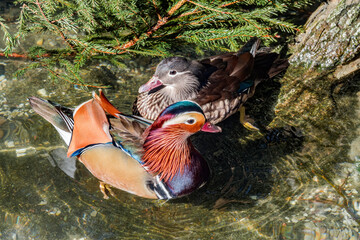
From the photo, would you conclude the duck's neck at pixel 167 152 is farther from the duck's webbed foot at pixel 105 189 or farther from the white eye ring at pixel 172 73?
the white eye ring at pixel 172 73

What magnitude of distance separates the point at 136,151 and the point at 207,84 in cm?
115

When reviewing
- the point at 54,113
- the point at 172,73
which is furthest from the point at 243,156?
the point at 54,113

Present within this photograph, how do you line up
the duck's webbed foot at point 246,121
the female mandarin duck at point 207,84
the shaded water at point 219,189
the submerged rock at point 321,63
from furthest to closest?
the submerged rock at point 321,63 → the duck's webbed foot at point 246,121 → the female mandarin duck at point 207,84 → the shaded water at point 219,189

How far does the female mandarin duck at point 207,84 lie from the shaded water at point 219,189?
221mm

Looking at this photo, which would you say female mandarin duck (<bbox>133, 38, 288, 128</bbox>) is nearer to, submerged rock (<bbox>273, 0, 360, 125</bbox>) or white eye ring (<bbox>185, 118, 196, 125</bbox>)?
submerged rock (<bbox>273, 0, 360, 125</bbox>)

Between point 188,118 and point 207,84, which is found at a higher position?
point 188,118

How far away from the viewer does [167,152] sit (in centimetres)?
Answer: 327

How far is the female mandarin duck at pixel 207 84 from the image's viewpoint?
3820 mm

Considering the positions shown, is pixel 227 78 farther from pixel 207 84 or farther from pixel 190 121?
pixel 190 121

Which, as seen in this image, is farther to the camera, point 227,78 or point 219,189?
point 227,78

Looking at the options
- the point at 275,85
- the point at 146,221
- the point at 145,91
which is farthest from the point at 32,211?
the point at 275,85

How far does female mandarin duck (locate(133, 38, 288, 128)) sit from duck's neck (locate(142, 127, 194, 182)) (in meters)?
0.64

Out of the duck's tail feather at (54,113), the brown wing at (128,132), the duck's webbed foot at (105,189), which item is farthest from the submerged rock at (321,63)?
the duck's tail feather at (54,113)

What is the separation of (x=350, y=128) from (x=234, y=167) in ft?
4.01
